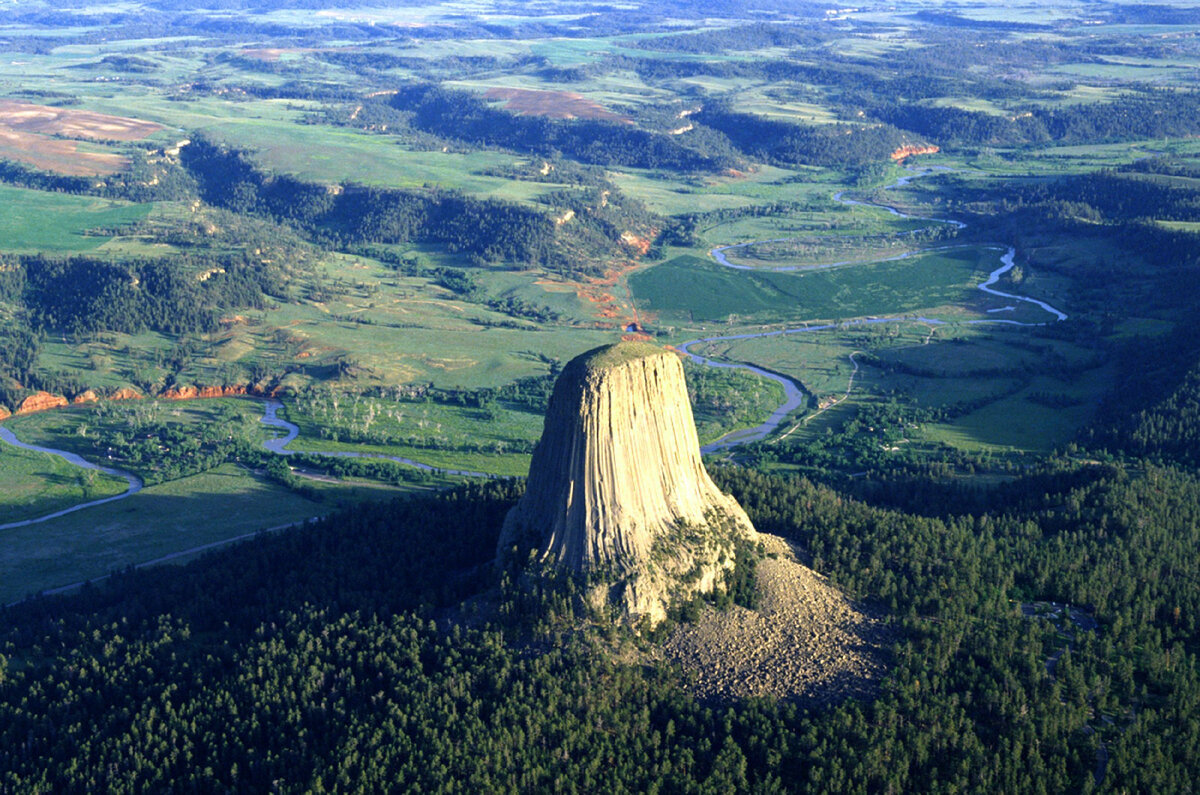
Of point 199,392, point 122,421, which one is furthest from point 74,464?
point 199,392

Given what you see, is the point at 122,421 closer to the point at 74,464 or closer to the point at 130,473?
the point at 74,464

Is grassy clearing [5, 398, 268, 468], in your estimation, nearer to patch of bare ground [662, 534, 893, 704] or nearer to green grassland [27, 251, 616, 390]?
green grassland [27, 251, 616, 390]

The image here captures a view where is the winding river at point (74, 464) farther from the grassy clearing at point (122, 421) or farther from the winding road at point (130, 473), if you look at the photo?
the grassy clearing at point (122, 421)

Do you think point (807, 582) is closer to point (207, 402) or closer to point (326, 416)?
point (326, 416)

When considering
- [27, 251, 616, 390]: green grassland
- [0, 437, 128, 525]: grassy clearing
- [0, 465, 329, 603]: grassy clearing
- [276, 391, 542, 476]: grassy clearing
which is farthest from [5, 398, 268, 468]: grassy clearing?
[0, 465, 329, 603]: grassy clearing

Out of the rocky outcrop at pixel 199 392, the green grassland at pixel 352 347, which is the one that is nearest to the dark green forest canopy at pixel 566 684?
the rocky outcrop at pixel 199 392

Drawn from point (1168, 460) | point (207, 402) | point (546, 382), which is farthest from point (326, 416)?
point (1168, 460)
